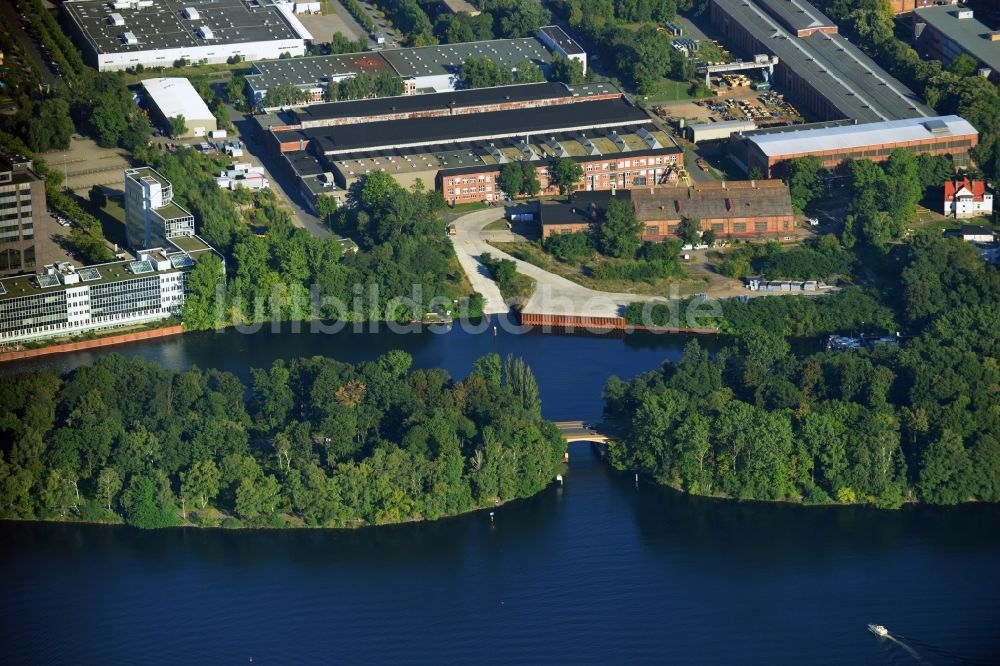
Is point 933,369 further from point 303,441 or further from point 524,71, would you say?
point 524,71

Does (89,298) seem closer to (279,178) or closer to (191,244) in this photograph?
(191,244)

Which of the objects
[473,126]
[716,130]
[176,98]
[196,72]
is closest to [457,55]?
[473,126]

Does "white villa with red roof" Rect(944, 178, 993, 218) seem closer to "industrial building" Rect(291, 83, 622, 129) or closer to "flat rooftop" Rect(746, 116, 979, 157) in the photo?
"flat rooftop" Rect(746, 116, 979, 157)

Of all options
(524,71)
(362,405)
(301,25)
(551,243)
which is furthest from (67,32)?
(362,405)

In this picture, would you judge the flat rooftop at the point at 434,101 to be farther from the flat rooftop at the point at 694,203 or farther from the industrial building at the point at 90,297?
the industrial building at the point at 90,297

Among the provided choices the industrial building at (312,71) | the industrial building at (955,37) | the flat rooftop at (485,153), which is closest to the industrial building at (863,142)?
the flat rooftop at (485,153)
